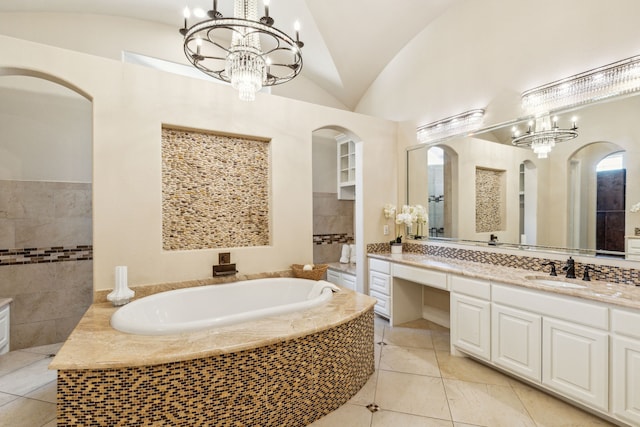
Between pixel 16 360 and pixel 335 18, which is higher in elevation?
pixel 335 18

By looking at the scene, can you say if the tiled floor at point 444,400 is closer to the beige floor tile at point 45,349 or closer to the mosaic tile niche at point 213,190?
the mosaic tile niche at point 213,190

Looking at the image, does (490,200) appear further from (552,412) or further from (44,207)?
(44,207)

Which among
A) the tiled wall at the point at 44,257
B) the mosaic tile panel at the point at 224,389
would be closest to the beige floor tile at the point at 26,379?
the tiled wall at the point at 44,257

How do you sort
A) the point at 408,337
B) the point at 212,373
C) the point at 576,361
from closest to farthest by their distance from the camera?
the point at 212,373 < the point at 576,361 < the point at 408,337

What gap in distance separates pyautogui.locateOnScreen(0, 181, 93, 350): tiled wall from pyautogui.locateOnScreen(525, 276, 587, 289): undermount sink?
433cm

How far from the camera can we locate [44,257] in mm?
3090

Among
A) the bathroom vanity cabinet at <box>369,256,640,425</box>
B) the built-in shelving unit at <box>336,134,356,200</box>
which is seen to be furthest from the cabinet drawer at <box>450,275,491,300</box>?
the built-in shelving unit at <box>336,134,356,200</box>

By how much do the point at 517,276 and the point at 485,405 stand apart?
1011mm

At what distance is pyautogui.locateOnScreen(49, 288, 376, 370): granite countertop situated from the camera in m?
1.55

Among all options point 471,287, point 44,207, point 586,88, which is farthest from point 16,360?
point 586,88

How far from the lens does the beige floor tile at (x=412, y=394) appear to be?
208 cm

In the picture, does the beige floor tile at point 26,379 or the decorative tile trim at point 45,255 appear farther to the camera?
the decorative tile trim at point 45,255

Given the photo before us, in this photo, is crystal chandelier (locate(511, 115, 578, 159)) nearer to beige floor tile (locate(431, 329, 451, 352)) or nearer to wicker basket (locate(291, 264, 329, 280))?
beige floor tile (locate(431, 329, 451, 352))

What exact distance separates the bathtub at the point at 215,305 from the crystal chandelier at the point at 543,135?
221cm
